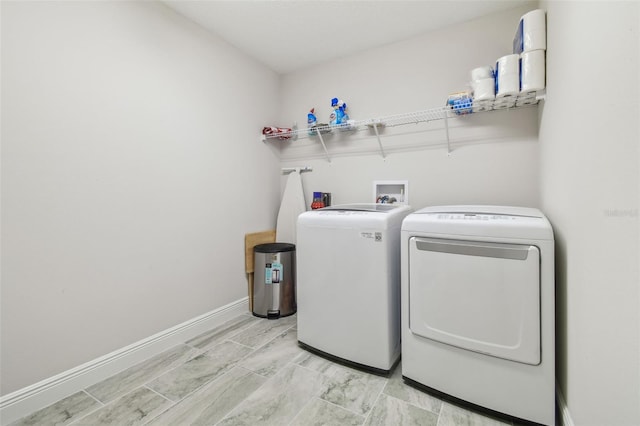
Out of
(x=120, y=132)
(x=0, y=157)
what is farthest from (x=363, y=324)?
(x=0, y=157)

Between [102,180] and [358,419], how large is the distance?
1.78 m

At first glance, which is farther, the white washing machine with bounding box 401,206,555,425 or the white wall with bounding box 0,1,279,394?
the white wall with bounding box 0,1,279,394

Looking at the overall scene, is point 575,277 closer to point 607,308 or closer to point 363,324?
point 607,308

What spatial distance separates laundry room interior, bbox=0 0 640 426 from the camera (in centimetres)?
82

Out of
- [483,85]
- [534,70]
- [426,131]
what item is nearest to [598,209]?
[534,70]

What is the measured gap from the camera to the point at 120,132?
5.22 feet

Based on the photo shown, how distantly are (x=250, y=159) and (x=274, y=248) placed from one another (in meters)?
0.83

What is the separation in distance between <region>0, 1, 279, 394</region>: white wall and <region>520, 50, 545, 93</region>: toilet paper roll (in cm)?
202

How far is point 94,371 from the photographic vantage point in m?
1.47

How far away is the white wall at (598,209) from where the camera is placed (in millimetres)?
633

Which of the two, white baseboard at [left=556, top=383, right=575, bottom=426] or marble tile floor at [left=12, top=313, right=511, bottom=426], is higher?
white baseboard at [left=556, top=383, right=575, bottom=426]

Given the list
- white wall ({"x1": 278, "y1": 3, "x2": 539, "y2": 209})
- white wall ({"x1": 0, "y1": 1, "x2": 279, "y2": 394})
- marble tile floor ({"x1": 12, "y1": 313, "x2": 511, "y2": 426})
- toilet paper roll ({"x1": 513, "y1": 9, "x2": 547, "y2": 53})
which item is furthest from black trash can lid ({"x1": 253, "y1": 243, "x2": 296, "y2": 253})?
toilet paper roll ({"x1": 513, "y1": 9, "x2": 547, "y2": 53})

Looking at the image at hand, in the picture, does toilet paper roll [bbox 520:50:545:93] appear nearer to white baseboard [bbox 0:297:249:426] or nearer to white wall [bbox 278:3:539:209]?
white wall [bbox 278:3:539:209]

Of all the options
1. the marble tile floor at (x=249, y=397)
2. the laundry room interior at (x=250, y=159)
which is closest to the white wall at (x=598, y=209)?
the laundry room interior at (x=250, y=159)
